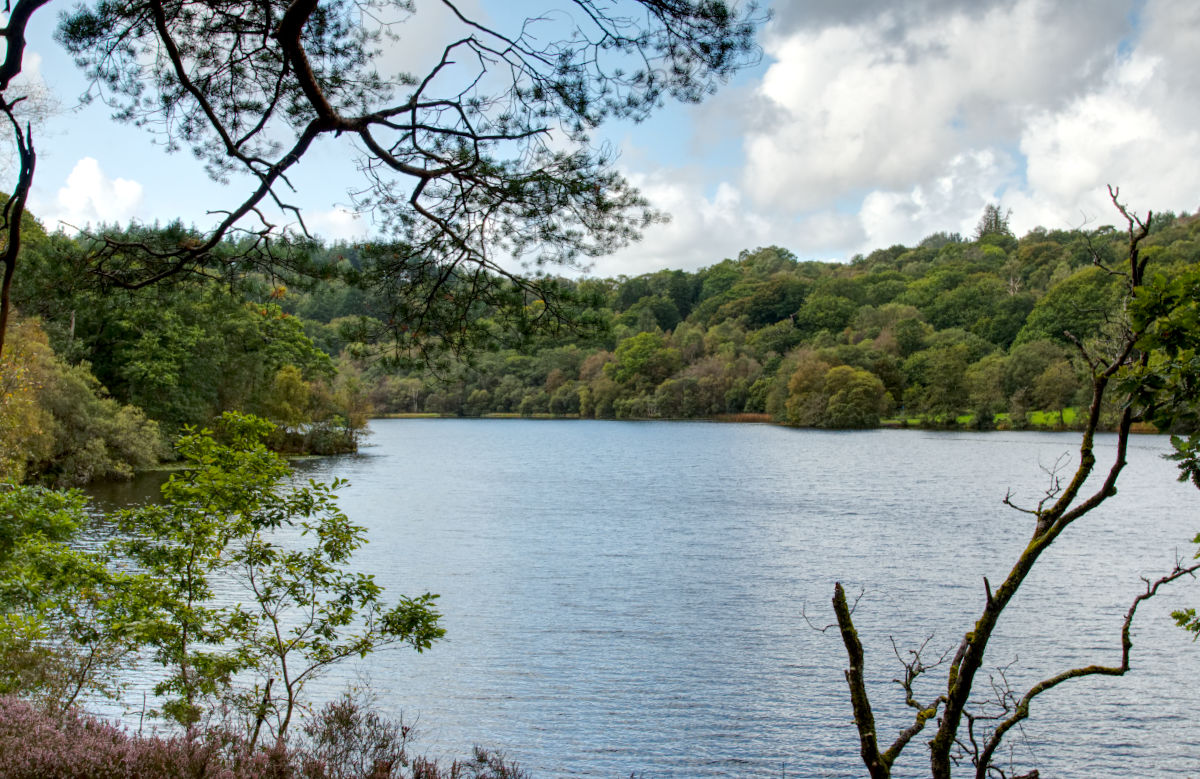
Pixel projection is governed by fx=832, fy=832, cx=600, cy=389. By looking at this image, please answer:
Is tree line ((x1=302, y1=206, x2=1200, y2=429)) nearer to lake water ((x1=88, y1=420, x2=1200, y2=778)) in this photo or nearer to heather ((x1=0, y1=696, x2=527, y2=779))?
lake water ((x1=88, y1=420, x2=1200, y2=778))

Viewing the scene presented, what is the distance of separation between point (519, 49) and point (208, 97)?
8.47 ft

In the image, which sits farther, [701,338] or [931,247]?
[931,247]

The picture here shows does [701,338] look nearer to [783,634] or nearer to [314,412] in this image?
[314,412]

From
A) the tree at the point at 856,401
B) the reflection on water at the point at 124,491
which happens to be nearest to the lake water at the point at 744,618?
the reflection on water at the point at 124,491

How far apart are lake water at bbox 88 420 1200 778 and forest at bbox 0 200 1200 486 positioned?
175 inches

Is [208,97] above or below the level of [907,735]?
above

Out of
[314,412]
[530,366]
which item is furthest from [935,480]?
[530,366]

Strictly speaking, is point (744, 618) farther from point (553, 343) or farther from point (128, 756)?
point (128, 756)

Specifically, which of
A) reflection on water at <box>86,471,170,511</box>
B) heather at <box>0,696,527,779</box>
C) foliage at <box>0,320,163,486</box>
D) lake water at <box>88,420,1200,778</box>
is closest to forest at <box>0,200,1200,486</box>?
foliage at <box>0,320,163,486</box>

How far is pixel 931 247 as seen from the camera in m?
144

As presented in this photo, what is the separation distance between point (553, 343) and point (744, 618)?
1024 centimetres

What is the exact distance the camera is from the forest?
6441 millimetres

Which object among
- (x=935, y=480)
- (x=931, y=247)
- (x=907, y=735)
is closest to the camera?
(x=907, y=735)

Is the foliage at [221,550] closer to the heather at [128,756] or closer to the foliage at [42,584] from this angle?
the foliage at [42,584]
